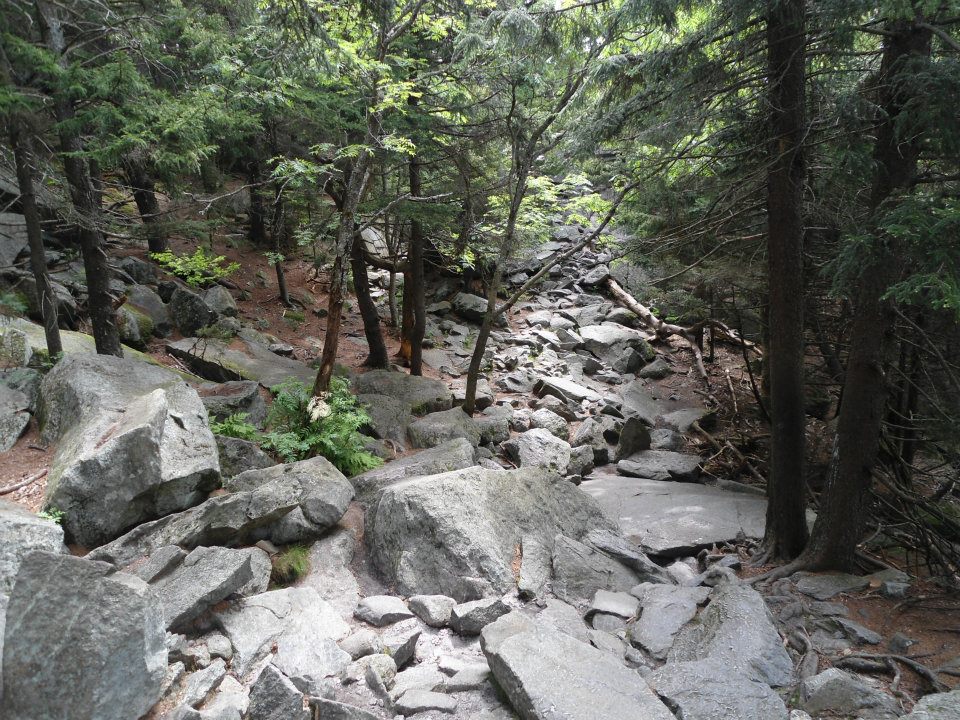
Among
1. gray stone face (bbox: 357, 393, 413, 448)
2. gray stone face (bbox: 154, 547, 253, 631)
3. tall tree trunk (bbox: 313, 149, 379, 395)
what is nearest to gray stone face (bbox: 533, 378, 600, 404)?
gray stone face (bbox: 357, 393, 413, 448)

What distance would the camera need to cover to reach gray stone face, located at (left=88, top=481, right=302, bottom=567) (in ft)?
18.1

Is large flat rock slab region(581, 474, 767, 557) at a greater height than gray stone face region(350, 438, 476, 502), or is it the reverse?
gray stone face region(350, 438, 476, 502)

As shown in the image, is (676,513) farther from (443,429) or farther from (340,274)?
(340,274)

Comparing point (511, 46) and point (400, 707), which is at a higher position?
point (511, 46)

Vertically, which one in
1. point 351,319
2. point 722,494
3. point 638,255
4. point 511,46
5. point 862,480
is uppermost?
point 511,46

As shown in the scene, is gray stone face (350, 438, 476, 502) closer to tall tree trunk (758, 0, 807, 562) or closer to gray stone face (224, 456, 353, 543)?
gray stone face (224, 456, 353, 543)

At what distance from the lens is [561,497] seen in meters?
7.63

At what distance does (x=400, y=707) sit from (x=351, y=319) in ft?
54.4

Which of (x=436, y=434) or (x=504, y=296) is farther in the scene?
(x=504, y=296)

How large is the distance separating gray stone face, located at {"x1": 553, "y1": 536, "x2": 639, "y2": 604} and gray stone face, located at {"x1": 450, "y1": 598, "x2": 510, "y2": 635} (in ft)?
3.37

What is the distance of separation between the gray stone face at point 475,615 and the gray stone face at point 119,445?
10.6 ft

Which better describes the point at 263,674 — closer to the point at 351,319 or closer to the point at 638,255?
the point at 638,255

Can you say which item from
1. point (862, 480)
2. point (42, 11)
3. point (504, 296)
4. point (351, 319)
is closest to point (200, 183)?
point (351, 319)

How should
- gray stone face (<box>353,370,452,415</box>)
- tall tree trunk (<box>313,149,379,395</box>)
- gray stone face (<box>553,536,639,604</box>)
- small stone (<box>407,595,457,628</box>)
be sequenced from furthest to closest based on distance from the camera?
gray stone face (<box>353,370,452,415</box>)
tall tree trunk (<box>313,149,379,395</box>)
gray stone face (<box>553,536,639,604</box>)
small stone (<box>407,595,457,628</box>)
